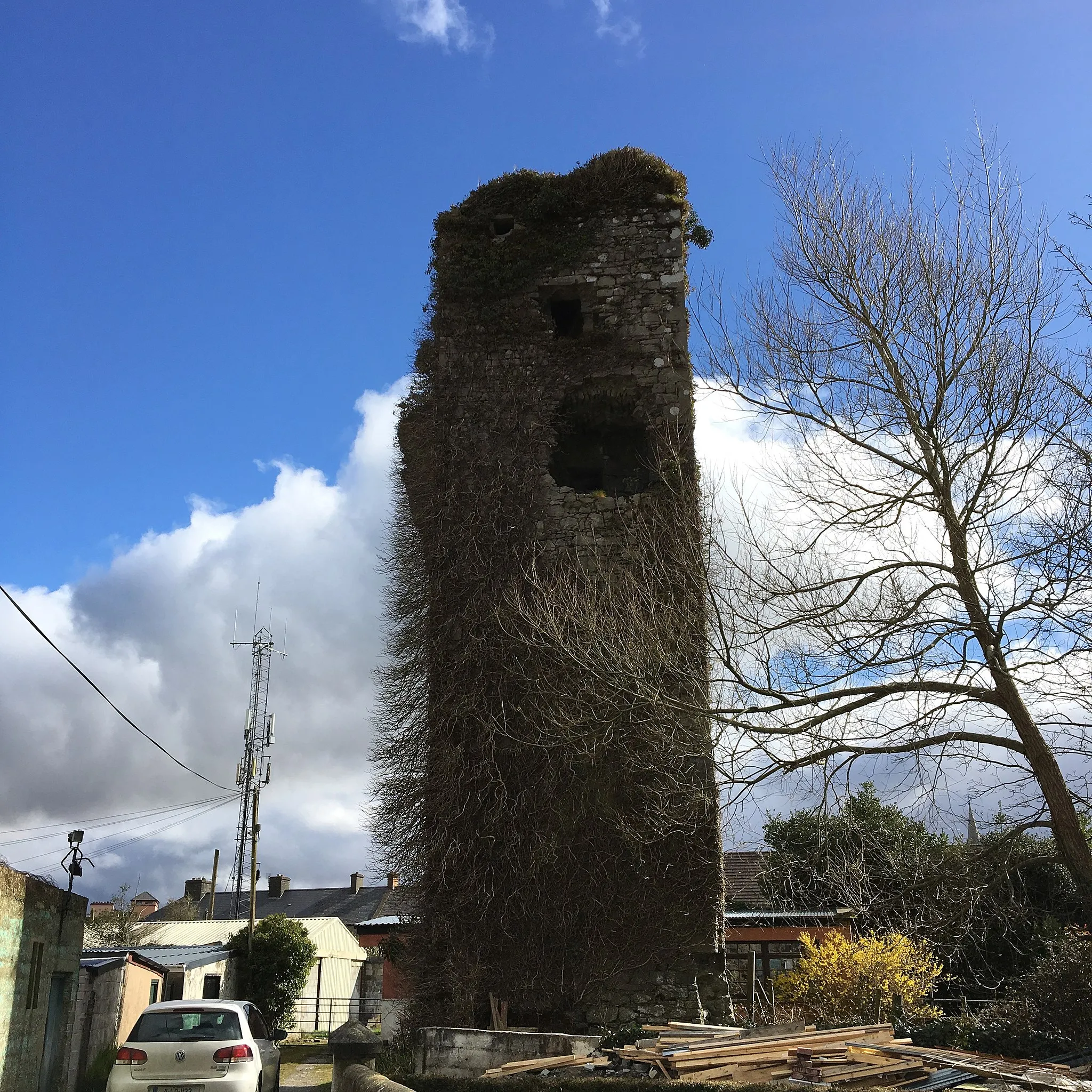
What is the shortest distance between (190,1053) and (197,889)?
44.2 meters

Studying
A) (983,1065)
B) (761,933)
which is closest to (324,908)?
(761,933)

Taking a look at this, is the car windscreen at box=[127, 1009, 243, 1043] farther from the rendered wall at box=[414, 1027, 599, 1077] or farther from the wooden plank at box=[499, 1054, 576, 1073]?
the wooden plank at box=[499, 1054, 576, 1073]

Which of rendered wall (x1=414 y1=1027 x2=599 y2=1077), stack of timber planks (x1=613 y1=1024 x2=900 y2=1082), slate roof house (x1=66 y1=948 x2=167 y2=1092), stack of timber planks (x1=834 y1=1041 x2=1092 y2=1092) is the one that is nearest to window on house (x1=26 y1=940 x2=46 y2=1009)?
slate roof house (x1=66 y1=948 x2=167 y2=1092)

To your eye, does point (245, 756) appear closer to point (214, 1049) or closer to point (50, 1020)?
point (50, 1020)

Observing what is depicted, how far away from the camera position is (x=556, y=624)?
36.4ft

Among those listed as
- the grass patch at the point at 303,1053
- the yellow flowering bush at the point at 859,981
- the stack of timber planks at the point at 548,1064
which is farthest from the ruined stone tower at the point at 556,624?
the grass patch at the point at 303,1053

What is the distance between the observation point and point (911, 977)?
44.7ft

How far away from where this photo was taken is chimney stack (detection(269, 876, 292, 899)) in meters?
44.5

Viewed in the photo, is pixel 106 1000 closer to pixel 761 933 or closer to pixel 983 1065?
pixel 983 1065

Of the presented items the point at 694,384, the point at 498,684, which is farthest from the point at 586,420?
the point at 498,684

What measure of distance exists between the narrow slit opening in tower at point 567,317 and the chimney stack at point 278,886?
123 feet

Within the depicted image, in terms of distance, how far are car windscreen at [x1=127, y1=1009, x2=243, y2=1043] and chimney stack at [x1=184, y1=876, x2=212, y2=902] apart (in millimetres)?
42721

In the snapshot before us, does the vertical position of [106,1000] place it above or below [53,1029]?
above

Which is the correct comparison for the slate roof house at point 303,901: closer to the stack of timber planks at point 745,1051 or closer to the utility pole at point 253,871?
the utility pole at point 253,871
